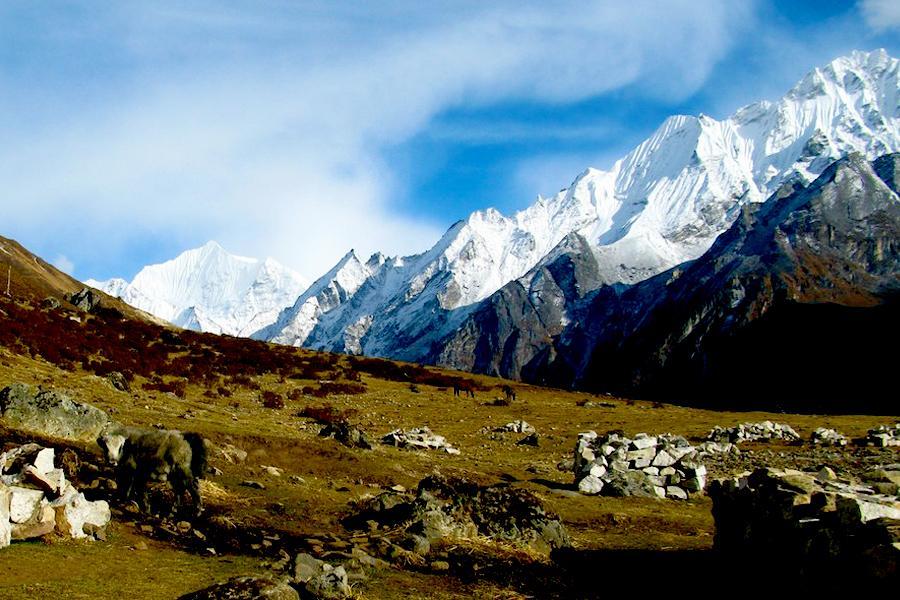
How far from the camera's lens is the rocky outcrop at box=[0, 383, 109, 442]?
20.1 m

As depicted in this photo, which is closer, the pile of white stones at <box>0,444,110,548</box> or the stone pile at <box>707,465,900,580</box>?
the stone pile at <box>707,465,900,580</box>

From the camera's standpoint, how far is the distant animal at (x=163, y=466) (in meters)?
16.2

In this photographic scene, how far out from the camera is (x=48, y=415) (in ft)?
67.5

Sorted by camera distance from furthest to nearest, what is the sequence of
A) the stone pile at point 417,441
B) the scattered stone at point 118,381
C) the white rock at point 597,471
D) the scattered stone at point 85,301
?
the scattered stone at point 85,301 < the scattered stone at point 118,381 < the stone pile at point 417,441 < the white rock at point 597,471

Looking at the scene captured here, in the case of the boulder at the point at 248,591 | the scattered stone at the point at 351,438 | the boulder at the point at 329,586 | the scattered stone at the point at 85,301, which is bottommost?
the boulder at the point at 329,586

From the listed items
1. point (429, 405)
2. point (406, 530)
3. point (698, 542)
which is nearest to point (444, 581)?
point (406, 530)

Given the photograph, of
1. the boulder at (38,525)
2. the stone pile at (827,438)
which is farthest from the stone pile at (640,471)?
the boulder at (38,525)

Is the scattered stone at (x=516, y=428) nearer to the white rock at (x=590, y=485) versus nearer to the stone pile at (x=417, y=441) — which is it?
the stone pile at (x=417, y=441)

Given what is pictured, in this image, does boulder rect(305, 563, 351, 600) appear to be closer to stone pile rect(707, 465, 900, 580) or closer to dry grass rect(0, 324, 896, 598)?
dry grass rect(0, 324, 896, 598)

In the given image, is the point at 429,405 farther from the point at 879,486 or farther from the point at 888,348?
the point at 888,348

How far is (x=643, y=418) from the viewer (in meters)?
49.1

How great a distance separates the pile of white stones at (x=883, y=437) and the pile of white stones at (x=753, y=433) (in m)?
3.55

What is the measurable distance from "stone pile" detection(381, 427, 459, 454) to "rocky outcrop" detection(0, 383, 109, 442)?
530 inches

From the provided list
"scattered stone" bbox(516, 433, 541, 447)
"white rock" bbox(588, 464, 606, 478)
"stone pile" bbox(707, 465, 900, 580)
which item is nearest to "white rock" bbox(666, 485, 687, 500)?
"white rock" bbox(588, 464, 606, 478)
